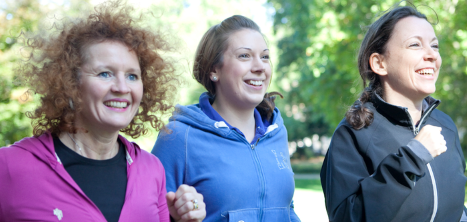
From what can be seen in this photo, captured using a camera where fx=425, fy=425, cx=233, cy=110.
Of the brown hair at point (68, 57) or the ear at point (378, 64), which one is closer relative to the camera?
the brown hair at point (68, 57)

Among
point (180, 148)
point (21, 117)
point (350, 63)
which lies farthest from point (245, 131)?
point (350, 63)

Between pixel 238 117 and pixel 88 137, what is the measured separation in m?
1.19

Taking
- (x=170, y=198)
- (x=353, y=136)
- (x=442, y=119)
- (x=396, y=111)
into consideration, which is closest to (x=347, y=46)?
(x=442, y=119)

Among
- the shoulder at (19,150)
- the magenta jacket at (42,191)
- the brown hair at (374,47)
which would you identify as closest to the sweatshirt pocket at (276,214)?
the brown hair at (374,47)

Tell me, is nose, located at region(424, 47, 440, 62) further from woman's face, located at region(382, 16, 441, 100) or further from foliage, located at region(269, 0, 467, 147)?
foliage, located at region(269, 0, 467, 147)

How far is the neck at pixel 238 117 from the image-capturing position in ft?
9.89

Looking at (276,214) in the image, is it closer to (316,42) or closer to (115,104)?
(115,104)

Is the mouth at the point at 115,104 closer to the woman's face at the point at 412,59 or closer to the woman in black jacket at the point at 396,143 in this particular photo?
the woman in black jacket at the point at 396,143

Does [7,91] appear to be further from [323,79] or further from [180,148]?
[323,79]

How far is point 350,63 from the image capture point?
1139 cm

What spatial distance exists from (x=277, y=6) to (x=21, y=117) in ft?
50.7

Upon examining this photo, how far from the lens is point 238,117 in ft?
9.96

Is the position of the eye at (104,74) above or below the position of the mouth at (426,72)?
above

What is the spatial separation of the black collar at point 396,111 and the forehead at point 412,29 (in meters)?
0.40
